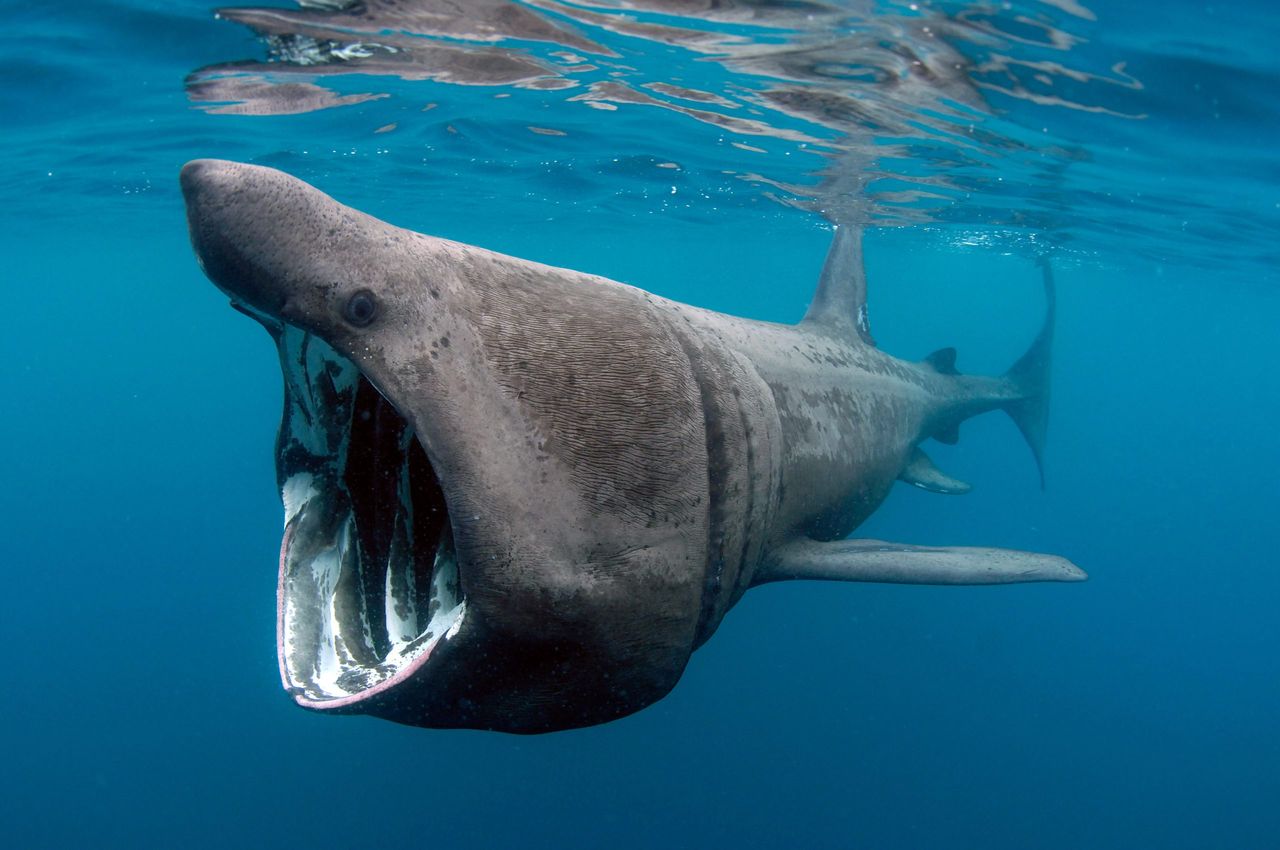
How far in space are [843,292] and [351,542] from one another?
596cm

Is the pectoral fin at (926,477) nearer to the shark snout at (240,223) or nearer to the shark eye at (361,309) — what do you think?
the shark eye at (361,309)

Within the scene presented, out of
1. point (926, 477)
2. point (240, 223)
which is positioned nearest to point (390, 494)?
point (240, 223)

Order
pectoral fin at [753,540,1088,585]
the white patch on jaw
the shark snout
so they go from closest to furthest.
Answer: the shark snout, the white patch on jaw, pectoral fin at [753,540,1088,585]

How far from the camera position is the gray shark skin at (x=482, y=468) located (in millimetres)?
2400

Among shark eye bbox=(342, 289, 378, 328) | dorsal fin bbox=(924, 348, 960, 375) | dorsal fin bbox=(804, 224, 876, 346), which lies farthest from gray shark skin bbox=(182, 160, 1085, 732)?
dorsal fin bbox=(924, 348, 960, 375)

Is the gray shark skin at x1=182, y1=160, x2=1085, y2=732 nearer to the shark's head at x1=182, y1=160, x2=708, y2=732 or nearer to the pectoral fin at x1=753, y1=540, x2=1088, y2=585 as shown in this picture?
the shark's head at x1=182, y1=160, x2=708, y2=732

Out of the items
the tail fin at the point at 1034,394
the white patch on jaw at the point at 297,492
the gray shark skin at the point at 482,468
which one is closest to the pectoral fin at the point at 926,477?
the gray shark skin at the point at 482,468

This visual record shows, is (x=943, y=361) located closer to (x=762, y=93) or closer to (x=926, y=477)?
(x=926, y=477)

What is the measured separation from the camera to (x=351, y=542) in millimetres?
3160

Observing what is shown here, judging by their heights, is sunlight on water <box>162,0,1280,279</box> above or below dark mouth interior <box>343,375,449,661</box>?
above

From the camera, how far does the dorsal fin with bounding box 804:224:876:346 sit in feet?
24.5

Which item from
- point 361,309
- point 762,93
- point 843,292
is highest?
point 762,93

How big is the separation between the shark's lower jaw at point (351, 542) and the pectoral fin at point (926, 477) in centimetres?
553

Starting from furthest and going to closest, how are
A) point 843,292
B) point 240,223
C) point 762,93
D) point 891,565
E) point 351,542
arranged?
Result: point 762,93 → point 843,292 → point 891,565 → point 351,542 → point 240,223
